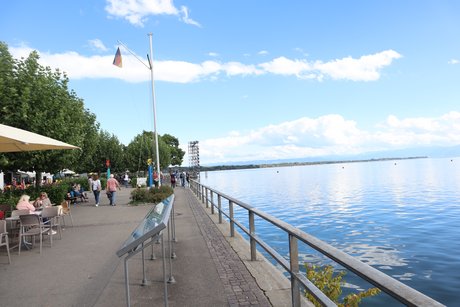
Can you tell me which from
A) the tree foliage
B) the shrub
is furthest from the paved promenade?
the tree foliage

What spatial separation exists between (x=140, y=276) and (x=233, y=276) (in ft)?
4.78

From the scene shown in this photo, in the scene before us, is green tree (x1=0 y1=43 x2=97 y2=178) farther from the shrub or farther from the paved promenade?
the shrub

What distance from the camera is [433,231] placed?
50.1 feet

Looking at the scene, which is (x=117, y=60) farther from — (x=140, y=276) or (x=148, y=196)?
(x=140, y=276)

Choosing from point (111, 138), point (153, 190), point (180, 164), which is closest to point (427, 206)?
point (153, 190)

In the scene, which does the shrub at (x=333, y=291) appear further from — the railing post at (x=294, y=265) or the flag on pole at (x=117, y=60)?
the flag on pole at (x=117, y=60)

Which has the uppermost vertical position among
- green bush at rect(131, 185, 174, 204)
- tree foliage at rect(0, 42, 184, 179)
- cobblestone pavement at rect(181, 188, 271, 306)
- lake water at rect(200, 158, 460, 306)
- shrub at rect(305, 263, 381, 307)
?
tree foliage at rect(0, 42, 184, 179)

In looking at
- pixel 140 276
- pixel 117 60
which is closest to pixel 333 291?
pixel 140 276

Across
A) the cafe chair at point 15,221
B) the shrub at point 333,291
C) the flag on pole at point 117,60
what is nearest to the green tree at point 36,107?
the flag on pole at point 117,60

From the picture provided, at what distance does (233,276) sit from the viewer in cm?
550

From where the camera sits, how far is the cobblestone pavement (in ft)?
14.8

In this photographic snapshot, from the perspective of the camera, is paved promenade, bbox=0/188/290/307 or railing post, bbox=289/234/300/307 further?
paved promenade, bbox=0/188/290/307

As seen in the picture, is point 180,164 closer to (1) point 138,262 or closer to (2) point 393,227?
(2) point 393,227

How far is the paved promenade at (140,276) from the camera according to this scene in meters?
4.73
